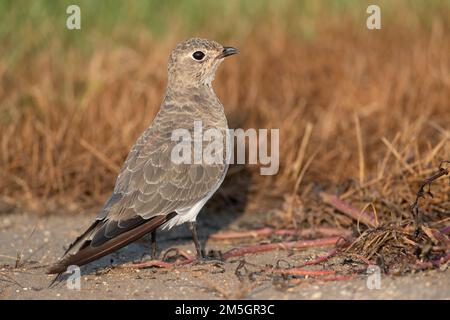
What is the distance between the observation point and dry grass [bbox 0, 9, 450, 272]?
5.64 meters

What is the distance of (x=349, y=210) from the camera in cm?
527

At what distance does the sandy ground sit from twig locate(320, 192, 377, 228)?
14.8 inches

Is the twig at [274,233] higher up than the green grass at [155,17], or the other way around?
the green grass at [155,17]

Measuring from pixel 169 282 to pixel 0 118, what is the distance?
294cm

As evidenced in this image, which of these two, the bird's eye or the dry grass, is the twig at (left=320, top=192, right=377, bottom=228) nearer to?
the dry grass

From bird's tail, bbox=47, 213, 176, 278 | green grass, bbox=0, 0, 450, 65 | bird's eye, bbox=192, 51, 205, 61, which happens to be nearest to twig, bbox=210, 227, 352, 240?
bird's tail, bbox=47, 213, 176, 278

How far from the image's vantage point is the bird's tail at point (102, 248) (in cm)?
401

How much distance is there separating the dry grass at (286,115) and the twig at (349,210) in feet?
0.26

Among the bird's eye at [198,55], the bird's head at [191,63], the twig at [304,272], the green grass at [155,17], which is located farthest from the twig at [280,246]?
the green grass at [155,17]

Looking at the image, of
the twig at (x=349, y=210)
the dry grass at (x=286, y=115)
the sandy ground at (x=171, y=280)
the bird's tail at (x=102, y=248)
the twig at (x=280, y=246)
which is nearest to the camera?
the sandy ground at (x=171, y=280)

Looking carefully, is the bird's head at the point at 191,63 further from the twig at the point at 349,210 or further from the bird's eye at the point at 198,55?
the twig at the point at 349,210

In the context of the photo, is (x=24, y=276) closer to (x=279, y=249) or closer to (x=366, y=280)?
(x=279, y=249)

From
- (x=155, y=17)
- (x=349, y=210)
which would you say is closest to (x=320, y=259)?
(x=349, y=210)

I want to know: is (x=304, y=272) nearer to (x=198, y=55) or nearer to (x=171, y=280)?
(x=171, y=280)
